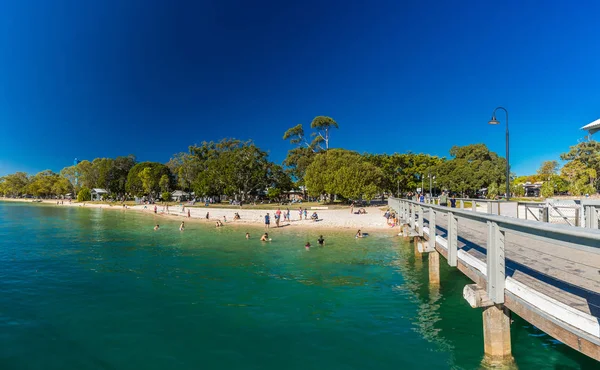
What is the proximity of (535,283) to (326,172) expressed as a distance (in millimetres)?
54104

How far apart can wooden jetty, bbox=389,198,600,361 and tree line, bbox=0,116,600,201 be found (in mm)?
48327

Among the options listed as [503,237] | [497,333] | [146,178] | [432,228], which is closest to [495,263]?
[503,237]

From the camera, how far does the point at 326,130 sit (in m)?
81.2

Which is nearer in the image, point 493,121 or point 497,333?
point 497,333

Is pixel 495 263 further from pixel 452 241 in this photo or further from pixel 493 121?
pixel 493 121

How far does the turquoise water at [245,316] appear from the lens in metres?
8.20

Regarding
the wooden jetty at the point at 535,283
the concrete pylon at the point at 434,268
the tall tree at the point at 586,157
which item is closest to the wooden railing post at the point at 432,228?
the wooden jetty at the point at 535,283

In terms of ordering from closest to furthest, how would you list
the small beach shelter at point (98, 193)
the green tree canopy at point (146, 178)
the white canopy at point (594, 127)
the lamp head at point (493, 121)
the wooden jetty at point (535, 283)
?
1. the wooden jetty at point (535, 283)
2. the white canopy at point (594, 127)
3. the lamp head at point (493, 121)
4. the green tree canopy at point (146, 178)
5. the small beach shelter at point (98, 193)

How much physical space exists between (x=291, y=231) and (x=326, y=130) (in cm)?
5159

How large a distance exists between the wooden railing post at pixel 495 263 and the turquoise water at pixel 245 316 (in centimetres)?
305

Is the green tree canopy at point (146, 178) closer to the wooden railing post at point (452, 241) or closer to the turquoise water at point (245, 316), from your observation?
the turquoise water at point (245, 316)

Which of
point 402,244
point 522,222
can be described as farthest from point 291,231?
point 522,222

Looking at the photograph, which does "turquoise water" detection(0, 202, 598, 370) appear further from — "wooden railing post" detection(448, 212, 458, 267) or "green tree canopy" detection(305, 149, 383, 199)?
"green tree canopy" detection(305, 149, 383, 199)

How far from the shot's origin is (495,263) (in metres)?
5.12
